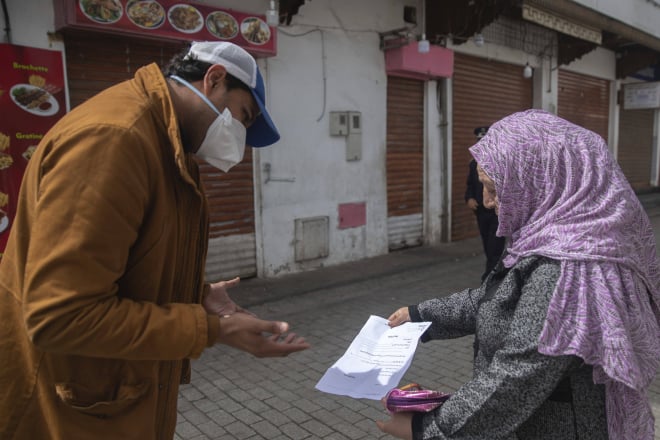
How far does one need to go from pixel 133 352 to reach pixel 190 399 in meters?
2.71

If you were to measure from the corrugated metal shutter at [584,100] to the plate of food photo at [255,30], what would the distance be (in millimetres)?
8488

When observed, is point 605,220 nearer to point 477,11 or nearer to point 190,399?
point 190,399

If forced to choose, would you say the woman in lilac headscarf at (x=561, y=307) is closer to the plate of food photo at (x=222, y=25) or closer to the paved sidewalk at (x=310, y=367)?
→ the paved sidewalk at (x=310, y=367)

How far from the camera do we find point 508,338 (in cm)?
141

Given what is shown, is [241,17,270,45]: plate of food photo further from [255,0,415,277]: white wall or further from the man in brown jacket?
the man in brown jacket

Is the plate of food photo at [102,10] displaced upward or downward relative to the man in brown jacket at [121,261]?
upward

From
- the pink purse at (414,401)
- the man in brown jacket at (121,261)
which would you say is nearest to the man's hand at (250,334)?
the man in brown jacket at (121,261)

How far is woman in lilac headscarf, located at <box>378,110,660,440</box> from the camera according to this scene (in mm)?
1337

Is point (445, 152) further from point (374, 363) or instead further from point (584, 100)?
point (374, 363)

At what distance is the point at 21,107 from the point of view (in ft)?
15.9

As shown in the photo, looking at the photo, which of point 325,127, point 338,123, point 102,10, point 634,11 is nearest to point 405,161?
point 338,123

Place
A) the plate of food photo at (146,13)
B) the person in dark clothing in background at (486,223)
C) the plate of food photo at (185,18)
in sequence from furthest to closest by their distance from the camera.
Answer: the person in dark clothing in background at (486,223) < the plate of food photo at (185,18) < the plate of food photo at (146,13)

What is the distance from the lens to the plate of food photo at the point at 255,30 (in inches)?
240

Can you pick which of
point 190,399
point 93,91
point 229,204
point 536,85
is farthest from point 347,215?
point 536,85
